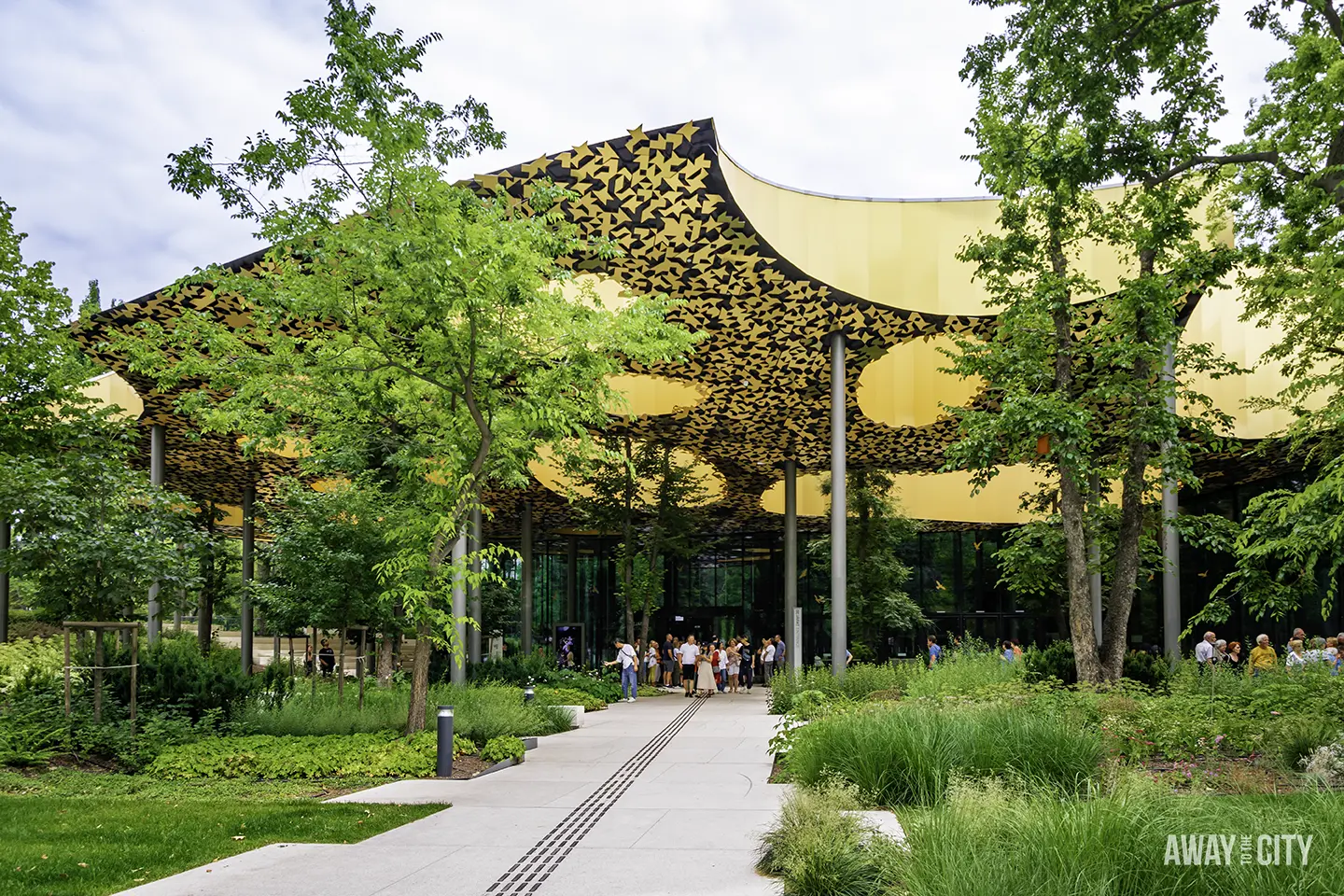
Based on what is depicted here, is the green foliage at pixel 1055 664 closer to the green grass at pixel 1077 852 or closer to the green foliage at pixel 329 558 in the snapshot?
the green foliage at pixel 329 558

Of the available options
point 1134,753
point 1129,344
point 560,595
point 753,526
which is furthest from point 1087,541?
point 560,595

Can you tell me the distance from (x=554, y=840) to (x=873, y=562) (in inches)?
963

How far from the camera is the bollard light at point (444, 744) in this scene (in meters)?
11.1

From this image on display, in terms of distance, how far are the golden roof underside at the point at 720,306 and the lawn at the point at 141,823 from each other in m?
4.57

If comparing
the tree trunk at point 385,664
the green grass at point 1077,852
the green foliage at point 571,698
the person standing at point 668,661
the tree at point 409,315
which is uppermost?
the tree at point 409,315

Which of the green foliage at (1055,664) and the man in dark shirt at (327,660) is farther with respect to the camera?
the man in dark shirt at (327,660)

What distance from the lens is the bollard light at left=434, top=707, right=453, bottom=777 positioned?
1110cm

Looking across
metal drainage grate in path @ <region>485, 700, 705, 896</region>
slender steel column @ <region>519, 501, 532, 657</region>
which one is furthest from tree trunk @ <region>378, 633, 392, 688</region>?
slender steel column @ <region>519, 501, 532, 657</region>

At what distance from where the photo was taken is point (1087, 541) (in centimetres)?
1766

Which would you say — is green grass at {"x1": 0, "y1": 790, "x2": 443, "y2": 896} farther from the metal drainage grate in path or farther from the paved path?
the metal drainage grate in path

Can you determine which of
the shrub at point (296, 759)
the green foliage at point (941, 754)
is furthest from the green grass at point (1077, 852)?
the shrub at point (296, 759)

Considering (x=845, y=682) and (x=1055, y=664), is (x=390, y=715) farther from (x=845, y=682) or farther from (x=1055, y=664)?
(x=1055, y=664)

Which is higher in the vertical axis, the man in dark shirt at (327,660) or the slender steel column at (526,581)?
the slender steel column at (526,581)

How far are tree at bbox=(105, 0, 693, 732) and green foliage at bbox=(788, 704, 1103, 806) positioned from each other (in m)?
4.84
